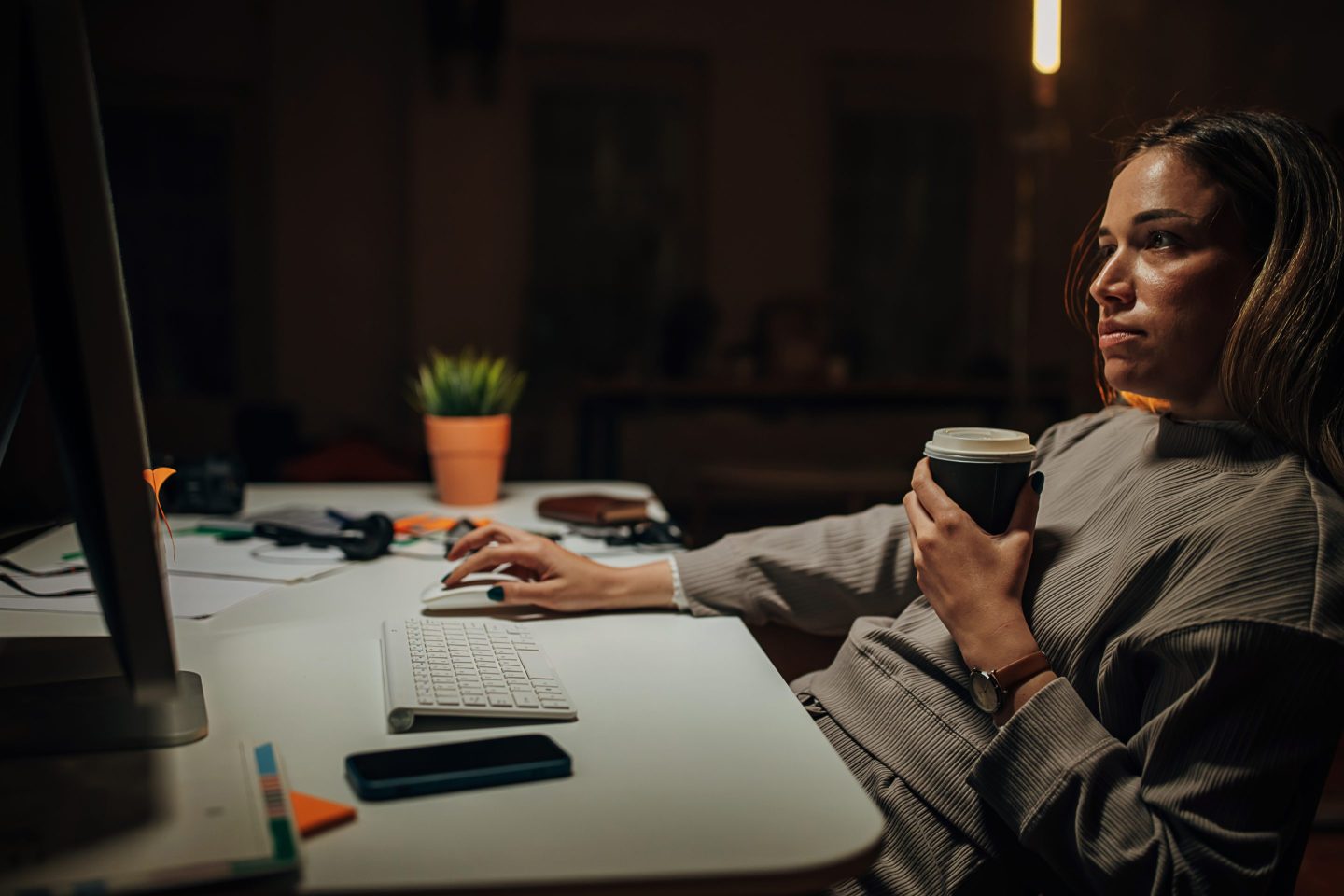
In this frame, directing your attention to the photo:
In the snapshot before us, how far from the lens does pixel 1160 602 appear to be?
812 mm

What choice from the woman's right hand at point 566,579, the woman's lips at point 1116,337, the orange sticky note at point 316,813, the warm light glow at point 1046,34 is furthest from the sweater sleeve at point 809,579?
the warm light glow at point 1046,34

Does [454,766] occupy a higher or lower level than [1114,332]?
lower

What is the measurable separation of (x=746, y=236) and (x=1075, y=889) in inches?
196

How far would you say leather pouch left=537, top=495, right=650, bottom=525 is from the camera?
5.34 ft

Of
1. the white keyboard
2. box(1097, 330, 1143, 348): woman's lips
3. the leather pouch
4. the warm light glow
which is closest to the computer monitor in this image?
the white keyboard

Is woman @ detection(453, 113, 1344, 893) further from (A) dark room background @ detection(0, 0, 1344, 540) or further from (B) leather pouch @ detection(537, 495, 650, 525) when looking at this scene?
(A) dark room background @ detection(0, 0, 1344, 540)

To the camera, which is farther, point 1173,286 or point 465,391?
point 465,391

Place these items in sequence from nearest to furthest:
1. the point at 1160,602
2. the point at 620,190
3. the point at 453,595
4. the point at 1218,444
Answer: the point at 1160,602 < the point at 1218,444 < the point at 453,595 < the point at 620,190

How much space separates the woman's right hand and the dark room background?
376 cm

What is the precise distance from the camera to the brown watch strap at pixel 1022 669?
851 millimetres

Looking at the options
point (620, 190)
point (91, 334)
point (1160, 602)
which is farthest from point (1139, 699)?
point (620, 190)

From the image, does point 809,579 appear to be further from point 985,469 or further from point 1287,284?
point 1287,284

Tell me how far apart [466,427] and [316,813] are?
1.24 metres

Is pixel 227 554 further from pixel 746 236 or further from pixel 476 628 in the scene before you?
pixel 746 236
